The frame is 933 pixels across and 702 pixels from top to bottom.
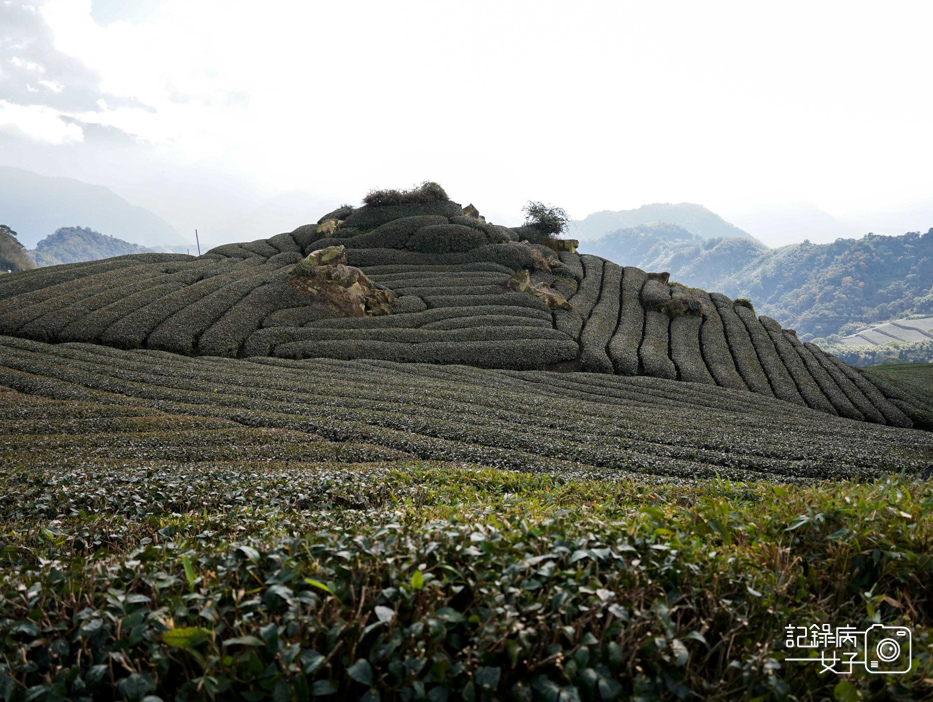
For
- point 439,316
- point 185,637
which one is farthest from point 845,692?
point 439,316

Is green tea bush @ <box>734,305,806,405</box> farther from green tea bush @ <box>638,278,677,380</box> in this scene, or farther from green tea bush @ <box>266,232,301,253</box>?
green tea bush @ <box>266,232,301,253</box>

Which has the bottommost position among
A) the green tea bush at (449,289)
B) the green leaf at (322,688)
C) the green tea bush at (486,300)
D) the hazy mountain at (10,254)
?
the green leaf at (322,688)

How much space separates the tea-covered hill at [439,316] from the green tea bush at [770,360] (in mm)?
135

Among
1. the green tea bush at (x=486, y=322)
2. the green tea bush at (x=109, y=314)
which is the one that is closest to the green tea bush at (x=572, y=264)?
the green tea bush at (x=486, y=322)

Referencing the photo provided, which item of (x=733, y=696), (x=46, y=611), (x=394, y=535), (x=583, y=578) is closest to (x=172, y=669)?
(x=46, y=611)

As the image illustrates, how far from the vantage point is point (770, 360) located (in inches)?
1465

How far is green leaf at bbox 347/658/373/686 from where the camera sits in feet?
9.50

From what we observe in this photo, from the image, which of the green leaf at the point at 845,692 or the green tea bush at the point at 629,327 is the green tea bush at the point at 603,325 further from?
the green leaf at the point at 845,692

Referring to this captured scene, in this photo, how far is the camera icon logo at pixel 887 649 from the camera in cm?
334

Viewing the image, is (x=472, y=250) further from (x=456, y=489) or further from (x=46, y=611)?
(x=46, y=611)

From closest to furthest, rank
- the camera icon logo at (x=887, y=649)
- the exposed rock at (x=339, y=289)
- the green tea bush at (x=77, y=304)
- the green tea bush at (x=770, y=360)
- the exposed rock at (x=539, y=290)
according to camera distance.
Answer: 1. the camera icon logo at (x=887, y=649)
2. the green tea bush at (x=77, y=304)
3. the green tea bush at (x=770, y=360)
4. the exposed rock at (x=339, y=289)
5. the exposed rock at (x=539, y=290)

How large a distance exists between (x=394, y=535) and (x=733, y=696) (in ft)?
8.40

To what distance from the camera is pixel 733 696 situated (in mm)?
3244

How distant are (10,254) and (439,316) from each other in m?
143
